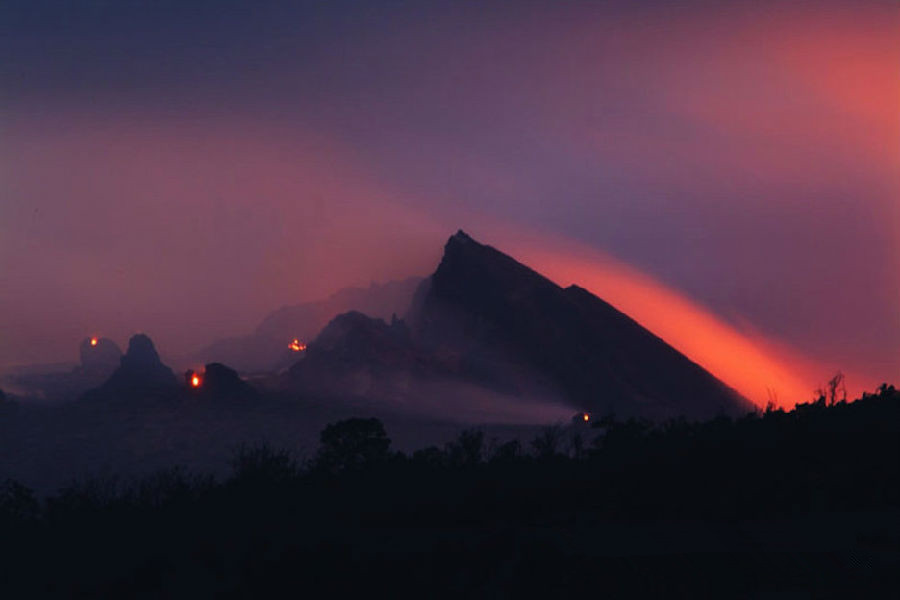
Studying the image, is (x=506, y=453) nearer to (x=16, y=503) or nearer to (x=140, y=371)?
(x=16, y=503)

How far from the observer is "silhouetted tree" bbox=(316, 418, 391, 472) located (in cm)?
3291

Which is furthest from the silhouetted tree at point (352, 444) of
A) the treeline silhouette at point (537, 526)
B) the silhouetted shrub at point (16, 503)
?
the silhouetted shrub at point (16, 503)

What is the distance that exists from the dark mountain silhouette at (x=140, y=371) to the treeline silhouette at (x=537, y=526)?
520 ft

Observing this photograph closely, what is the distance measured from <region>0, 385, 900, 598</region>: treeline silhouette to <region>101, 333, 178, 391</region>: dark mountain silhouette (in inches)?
6239

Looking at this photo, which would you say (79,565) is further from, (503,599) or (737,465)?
(737,465)

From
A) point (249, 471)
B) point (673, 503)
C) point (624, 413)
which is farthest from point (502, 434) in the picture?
point (673, 503)

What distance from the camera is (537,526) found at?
1596 centimetres

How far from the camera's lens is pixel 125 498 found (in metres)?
23.8

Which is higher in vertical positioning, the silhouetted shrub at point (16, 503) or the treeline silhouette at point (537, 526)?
the treeline silhouette at point (537, 526)

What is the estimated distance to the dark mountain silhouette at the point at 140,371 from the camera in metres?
174

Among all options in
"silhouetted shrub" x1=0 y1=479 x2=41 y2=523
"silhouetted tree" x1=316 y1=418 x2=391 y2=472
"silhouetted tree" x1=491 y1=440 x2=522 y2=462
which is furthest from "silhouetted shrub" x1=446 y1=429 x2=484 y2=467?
"silhouetted shrub" x1=0 y1=479 x2=41 y2=523

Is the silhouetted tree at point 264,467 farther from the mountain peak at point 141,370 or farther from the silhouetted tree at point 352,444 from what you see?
the mountain peak at point 141,370

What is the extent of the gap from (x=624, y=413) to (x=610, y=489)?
163643 mm

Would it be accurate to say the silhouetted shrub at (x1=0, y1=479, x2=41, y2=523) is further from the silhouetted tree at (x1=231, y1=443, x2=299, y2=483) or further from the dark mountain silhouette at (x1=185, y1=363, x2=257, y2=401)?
the dark mountain silhouette at (x1=185, y1=363, x2=257, y2=401)
